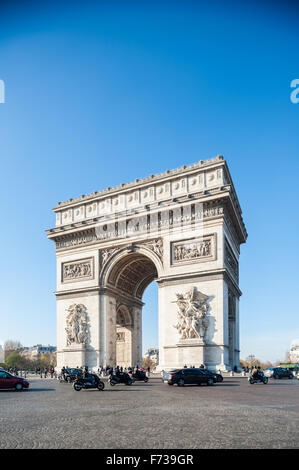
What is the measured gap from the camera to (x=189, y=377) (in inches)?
908

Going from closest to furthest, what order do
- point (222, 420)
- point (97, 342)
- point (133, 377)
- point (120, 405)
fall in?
point (222, 420) → point (120, 405) → point (133, 377) → point (97, 342)

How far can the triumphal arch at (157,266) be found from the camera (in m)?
30.4

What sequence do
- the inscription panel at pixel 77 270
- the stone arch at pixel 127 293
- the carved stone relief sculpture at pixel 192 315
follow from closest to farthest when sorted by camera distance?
1. the carved stone relief sculpture at pixel 192 315
2. the stone arch at pixel 127 293
3. the inscription panel at pixel 77 270

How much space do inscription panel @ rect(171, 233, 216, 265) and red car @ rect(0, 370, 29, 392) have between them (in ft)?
49.0

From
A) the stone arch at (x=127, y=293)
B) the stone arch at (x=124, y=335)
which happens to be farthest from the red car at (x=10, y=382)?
the stone arch at (x=124, y=335)

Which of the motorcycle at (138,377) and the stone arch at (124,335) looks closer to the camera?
the motorcycle at (138,377)

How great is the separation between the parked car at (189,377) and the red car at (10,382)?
7533 millimetres

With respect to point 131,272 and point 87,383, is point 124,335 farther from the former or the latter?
point 87,383

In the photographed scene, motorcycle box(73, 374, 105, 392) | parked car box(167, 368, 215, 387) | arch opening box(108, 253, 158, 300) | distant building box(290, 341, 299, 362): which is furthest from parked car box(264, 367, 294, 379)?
distant building box(290, 341, 299, 362)

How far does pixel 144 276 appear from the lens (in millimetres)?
41312

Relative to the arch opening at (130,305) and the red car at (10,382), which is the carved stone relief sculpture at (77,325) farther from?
the red car at (10,382)

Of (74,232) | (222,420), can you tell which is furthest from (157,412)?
(74,232)

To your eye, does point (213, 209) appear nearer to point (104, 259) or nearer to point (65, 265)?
point (104, 259)

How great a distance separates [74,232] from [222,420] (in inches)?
1154
